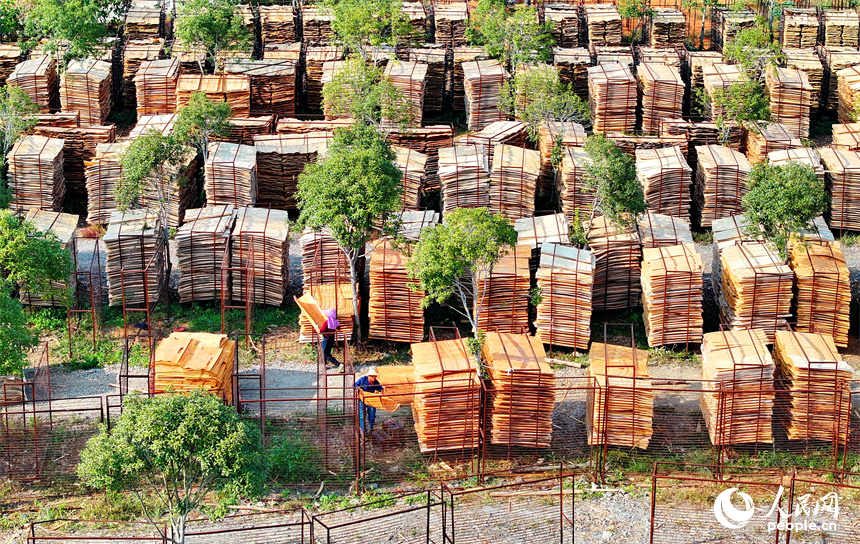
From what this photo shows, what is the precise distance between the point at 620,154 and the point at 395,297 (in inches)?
287

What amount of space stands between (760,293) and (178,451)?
53.9 feet

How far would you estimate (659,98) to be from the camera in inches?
1863

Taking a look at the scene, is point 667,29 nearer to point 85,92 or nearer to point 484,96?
point 484,96

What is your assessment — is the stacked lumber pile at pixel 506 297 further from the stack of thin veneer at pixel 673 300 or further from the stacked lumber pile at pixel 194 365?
the stacked lumber pile at pixel 194 365

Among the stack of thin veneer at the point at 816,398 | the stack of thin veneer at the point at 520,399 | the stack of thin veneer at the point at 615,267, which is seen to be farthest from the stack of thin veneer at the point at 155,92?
the stack of thin veneer at the point at 816,398

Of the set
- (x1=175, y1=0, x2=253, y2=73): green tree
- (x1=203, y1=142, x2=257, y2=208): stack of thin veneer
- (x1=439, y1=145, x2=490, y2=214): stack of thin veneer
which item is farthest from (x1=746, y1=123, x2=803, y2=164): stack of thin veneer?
(x1=175, y1=0, x2=253, y2=73): green tree

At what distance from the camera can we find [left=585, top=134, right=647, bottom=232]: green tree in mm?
36812

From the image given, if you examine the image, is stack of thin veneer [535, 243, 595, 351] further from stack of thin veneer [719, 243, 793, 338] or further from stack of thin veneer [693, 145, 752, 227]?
stack of thin veneer [693, 145, 752, 227]

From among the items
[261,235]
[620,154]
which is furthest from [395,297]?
[620,154]

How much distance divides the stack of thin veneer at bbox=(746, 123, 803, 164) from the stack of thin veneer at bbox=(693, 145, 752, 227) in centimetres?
196

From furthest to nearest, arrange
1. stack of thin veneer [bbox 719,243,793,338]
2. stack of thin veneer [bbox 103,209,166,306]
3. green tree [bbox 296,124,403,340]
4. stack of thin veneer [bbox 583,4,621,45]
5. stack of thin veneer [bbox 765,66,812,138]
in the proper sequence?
stack of thin veneer [bbox 583,4,621,45], stack of thin veneer [bbox 765,66,812,138], stack of thin veneer [bbox 103,209,166,306], stack of thin veneer [bbox 719,243,793,338], green tree [bbox 296,124,403,340]

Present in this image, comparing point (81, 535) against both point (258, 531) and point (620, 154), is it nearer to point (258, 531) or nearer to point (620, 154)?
point (258, 531)

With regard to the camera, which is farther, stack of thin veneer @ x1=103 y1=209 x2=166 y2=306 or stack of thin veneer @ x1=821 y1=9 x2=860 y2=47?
stack of thin veneer @ x1=821 y1=9 x2=860 y2=47

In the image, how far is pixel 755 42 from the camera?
153 feet
